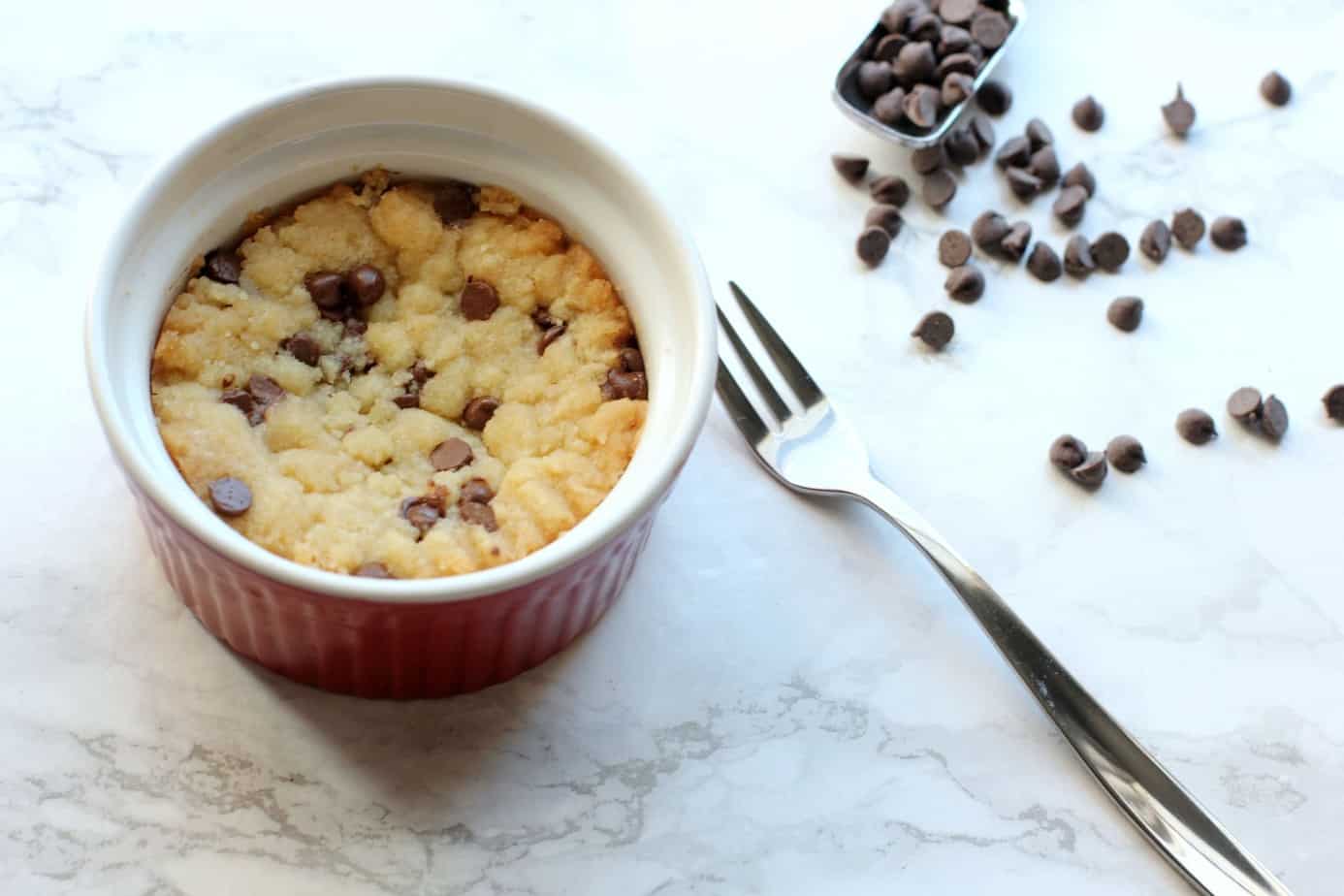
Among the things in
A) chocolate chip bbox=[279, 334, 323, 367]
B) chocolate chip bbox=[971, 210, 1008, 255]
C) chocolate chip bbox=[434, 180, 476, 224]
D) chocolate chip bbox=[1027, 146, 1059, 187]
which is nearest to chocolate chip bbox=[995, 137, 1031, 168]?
chocolate chip bbox=[1027, 146, 1059, 187]

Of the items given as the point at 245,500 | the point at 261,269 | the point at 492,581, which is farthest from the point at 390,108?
the point at 492,581

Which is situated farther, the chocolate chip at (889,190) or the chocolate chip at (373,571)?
the chocolate chip at (889,190)

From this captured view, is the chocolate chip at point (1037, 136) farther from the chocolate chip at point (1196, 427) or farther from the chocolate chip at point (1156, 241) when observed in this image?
the chocolate chip at point (1196, 427)

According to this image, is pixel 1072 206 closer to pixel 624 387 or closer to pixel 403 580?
pixel 624 387

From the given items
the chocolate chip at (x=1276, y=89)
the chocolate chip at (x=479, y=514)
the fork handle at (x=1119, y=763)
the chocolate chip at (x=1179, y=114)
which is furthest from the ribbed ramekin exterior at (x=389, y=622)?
the chocolate chip at (x=1276, y=89)

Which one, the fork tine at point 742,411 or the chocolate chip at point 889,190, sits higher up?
the chocolate chip at point 889,190
